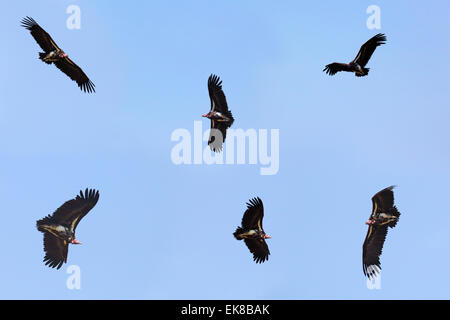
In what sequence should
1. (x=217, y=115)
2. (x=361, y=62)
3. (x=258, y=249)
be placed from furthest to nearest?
1. (x=217, y=115)
2. (x=361, y=62)
3. (x=258, y=249)

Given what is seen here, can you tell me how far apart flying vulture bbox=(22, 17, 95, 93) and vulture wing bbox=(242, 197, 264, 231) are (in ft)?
34.5

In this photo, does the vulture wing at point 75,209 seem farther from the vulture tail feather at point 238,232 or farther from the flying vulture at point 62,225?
the vulture tail feather at point 238,232

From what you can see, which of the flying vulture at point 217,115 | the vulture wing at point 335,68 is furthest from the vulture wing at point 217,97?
the vulture wing at point 335,68

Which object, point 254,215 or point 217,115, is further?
point 217,115

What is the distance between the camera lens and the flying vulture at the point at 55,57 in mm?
33375

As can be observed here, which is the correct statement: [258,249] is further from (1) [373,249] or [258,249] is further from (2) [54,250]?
(2) [54,250]

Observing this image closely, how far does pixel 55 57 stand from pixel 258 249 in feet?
44.2

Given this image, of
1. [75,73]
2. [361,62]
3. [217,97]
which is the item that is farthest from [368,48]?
[75,73]

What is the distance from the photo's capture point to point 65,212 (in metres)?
32.3

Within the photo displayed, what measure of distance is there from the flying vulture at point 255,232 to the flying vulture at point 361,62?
27.3 ft

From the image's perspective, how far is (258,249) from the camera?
112ft

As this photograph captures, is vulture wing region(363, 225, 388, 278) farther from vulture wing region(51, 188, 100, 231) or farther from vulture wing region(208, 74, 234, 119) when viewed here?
vulture wing region(51, 188, 100, 231)

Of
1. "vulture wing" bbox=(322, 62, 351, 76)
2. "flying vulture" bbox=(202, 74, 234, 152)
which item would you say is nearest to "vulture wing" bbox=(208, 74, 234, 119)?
"flying vulture" bbox=(202, 74, 234, 152)
